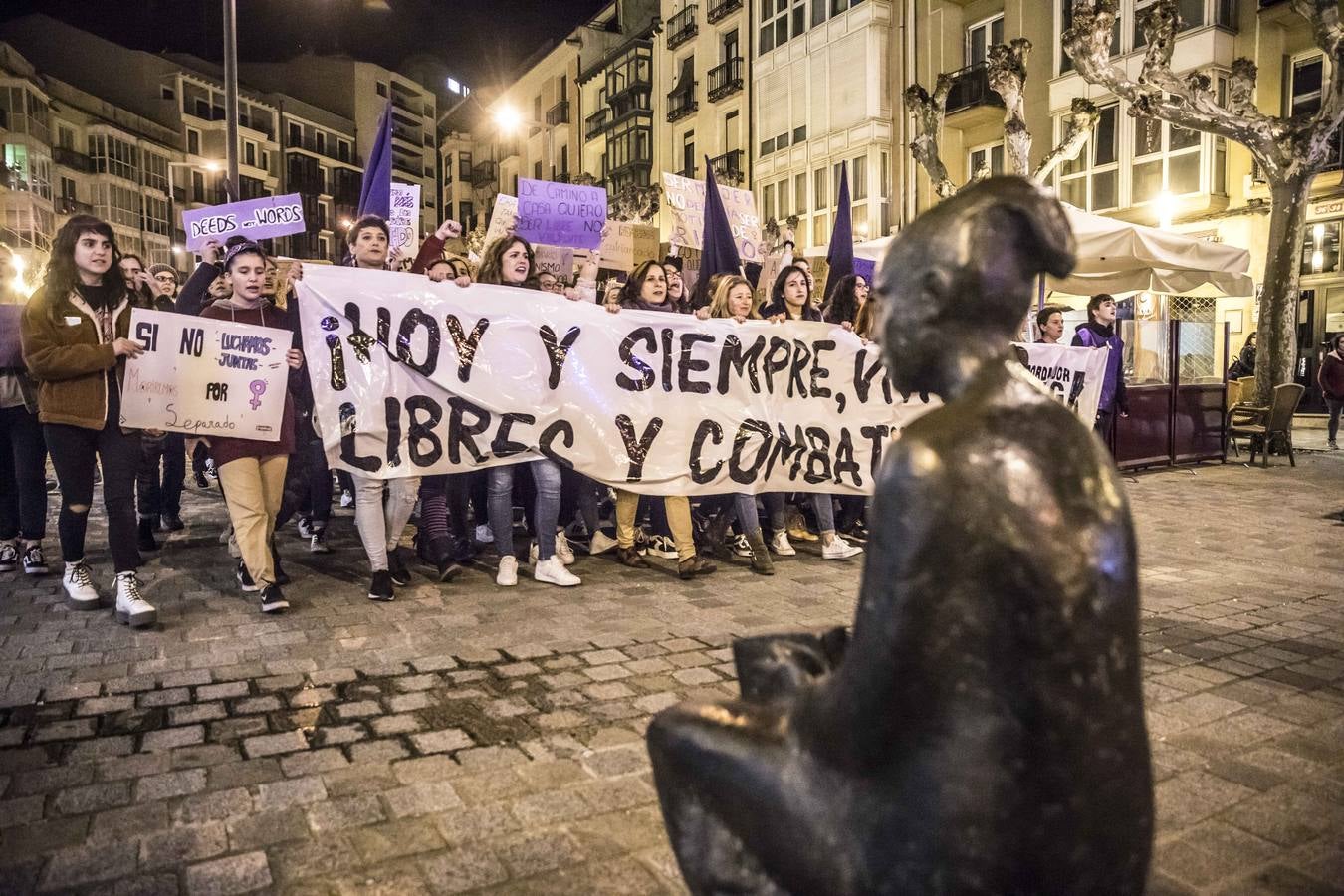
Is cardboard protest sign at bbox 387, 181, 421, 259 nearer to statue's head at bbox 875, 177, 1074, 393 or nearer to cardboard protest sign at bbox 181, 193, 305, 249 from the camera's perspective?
cardboard protest sign at bbox 181, 193, 305, 249

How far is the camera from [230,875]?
2512mm

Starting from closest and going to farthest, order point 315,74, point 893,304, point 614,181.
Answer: point 893,304, point 614,181, point 315,74

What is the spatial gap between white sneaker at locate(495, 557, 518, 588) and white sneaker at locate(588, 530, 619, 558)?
3.52 ft

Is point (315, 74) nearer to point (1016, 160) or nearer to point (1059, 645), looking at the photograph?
point (1016, 160)

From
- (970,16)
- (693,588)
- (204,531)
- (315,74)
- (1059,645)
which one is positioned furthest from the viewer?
(315,74)

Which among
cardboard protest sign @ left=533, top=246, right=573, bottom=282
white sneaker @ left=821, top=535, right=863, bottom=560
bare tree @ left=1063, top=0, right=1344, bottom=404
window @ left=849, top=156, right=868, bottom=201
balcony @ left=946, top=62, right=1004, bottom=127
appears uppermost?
balcony @ left=946, top=62, right=1004, bottom=127

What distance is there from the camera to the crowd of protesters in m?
5.12

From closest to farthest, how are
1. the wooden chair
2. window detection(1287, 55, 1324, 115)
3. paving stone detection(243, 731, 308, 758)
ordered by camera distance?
paving stone detection(243, 731, 308, 758) < the wooden chair < window detection(1287, 55, 1324, 115)

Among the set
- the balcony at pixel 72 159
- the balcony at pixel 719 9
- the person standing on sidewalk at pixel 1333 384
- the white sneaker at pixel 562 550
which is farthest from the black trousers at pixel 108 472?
the balcony at pixel 72 159

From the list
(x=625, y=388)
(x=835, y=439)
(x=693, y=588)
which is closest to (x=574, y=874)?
(x=693, y=588)

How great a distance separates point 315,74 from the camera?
7356 centimetres

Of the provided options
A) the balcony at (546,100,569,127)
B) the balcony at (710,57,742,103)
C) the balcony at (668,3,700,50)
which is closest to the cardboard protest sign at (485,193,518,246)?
the balcony at (710,57,742,103)

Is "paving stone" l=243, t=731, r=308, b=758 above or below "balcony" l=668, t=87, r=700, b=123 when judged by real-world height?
below

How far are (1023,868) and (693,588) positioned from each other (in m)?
4.84
